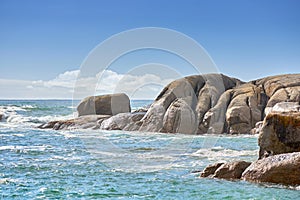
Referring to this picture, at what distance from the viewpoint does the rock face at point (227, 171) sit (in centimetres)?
1337

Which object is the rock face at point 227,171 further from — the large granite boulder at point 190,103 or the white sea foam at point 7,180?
the large granite boulder at point 190,103

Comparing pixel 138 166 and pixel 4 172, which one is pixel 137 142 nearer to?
pixel 138 166

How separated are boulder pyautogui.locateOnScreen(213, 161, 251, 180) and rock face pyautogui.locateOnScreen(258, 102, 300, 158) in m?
1.16

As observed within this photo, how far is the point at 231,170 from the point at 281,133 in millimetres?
2243

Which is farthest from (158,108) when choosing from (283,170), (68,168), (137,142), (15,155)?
(283,170)

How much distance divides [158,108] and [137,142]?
366 inches

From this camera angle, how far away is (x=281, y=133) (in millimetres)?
14133

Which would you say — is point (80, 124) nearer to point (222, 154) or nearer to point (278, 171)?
point (222, 154)

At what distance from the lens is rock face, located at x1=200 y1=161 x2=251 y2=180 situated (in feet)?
43.9

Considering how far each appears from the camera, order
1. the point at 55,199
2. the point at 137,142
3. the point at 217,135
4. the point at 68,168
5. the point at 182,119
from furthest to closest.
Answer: the point at 182,119 → the point at 217,135 → the point at 137,142 → the point at 68,168 → the point at 55,199

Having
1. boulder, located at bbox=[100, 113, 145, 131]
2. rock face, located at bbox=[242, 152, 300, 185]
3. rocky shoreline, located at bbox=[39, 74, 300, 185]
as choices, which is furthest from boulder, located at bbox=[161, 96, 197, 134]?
rock face, located at bbox=[242, 152, 300, 185]

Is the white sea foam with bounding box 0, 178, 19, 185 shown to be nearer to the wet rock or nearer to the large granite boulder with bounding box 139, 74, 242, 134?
the large granite boulder with bounding box 139, 74, 242, 134

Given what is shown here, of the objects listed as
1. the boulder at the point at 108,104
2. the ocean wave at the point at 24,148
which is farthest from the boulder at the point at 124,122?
the ocean wave at the point at 24,148

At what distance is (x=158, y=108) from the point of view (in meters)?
34.9
